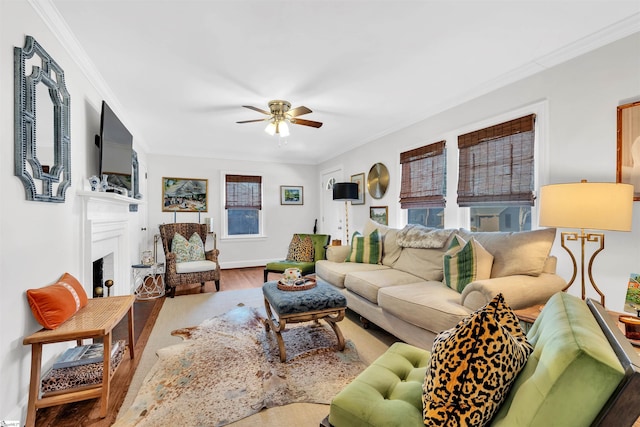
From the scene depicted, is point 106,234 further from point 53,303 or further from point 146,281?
point 146,281

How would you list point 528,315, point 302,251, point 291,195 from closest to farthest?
point 528,315, point 302,251, point 291,195

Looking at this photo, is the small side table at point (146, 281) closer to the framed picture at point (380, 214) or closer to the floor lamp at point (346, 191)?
the floor lamp at point (346, 191)

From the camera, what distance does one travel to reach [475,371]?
82 cm

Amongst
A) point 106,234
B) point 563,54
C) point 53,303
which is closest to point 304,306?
point 53,303

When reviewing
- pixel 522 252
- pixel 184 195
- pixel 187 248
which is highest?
pixel 184 195

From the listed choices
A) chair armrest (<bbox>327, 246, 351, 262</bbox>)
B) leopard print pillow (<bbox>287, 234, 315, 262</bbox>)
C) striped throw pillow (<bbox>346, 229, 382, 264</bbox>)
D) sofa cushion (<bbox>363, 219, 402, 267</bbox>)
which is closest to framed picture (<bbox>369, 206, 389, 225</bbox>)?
sofa cushion (<bbox>363, 219, 402, 267</bbox>)

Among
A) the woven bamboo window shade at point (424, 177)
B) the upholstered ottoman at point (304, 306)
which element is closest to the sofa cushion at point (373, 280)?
the upholstered ottoman at point (304, 306)

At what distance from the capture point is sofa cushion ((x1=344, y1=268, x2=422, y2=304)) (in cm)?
275

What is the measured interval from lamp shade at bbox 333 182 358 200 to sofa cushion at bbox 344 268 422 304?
1690 mm

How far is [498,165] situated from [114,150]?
3.84 meters

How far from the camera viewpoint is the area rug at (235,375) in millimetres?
1708

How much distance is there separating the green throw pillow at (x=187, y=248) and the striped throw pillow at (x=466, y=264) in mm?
3783

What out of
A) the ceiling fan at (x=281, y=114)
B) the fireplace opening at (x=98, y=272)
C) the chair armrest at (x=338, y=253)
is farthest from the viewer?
the chair armrest at (x=338, y=253)

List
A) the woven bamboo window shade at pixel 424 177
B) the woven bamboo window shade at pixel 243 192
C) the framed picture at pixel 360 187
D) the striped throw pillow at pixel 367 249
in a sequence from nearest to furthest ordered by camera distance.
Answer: the woven bamboo window shade at pixel 424 177
the striped throw pillow at pixel 367 249
the framed picture at pixel 360 187
the woven bamboo window shade at pixel 243 192
